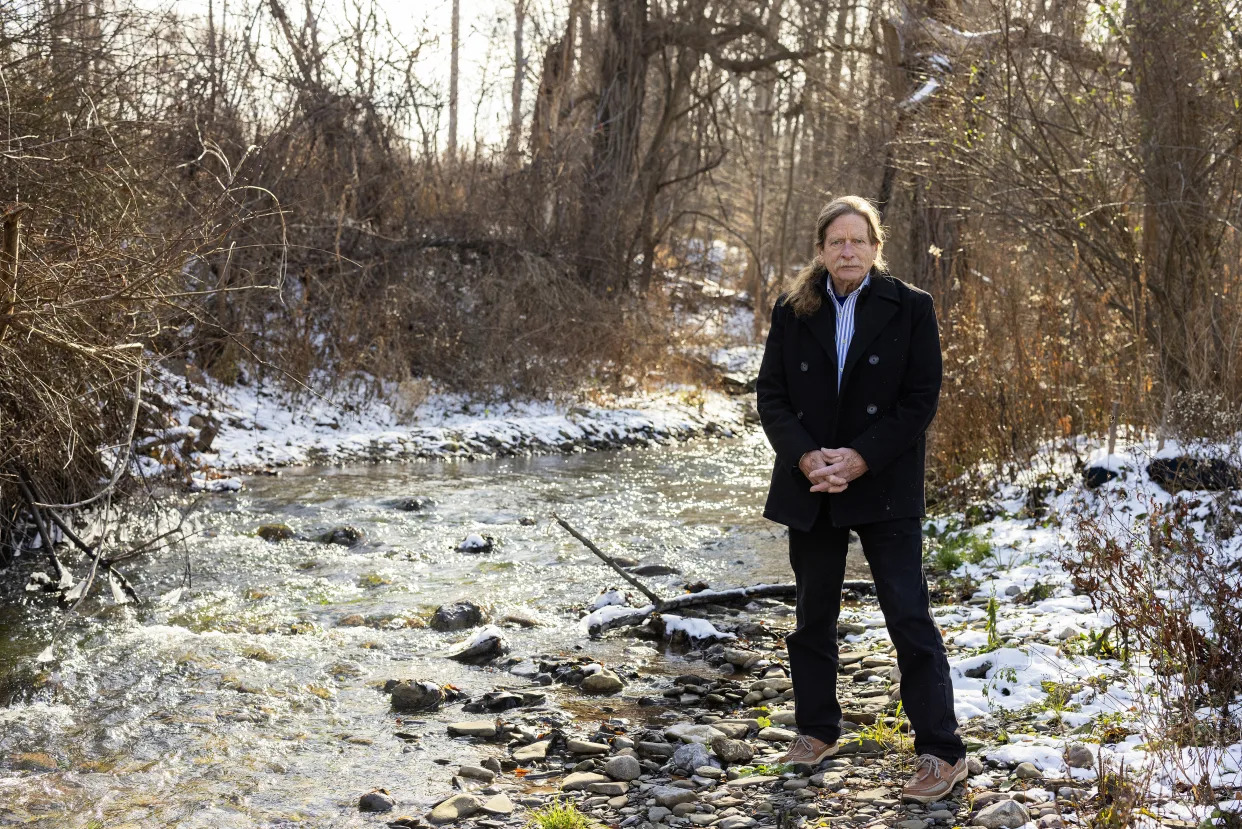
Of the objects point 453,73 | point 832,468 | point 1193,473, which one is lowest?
point 1193,473

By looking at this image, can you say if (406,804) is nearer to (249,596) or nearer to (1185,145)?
(249,596)

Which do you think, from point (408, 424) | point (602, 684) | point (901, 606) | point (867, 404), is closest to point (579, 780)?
point (602, 684)

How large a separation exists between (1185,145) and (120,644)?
8370mm

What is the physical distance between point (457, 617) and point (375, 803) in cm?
291

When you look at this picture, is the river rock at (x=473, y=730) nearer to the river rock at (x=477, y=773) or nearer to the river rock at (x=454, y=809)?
the river rock at (x=477, y=773)

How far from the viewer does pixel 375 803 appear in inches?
177

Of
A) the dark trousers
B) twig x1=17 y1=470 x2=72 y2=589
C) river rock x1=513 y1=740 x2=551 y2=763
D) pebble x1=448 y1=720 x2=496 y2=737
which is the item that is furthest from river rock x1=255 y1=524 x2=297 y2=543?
the dark trousers

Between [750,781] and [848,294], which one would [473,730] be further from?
[848,294]

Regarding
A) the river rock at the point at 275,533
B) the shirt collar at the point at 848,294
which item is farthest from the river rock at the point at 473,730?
the river rock at the point at 275,533

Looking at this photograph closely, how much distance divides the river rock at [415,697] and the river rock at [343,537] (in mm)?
4134

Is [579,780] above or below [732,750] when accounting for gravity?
below

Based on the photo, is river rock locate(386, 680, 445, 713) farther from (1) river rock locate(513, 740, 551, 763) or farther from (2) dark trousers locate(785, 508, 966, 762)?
(2) dark trousers locate(785, 508, 966, 762)

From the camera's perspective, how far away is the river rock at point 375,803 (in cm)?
449

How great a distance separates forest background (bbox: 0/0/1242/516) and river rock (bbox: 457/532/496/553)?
278cm
